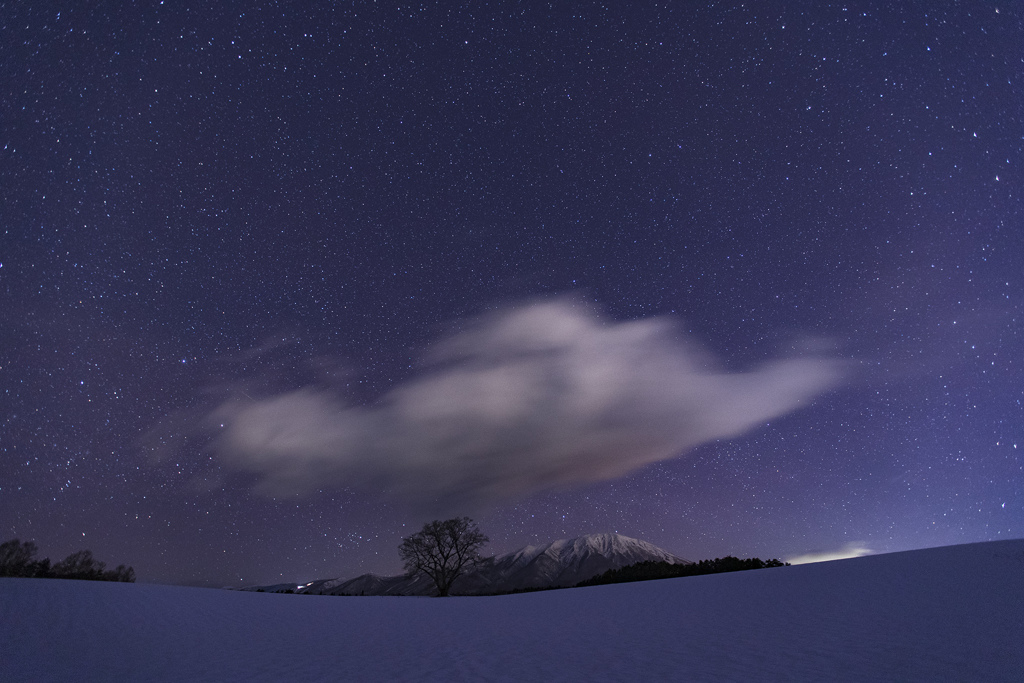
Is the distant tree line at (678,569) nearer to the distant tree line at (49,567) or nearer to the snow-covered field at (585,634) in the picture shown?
the snow-covered field at (585,634)

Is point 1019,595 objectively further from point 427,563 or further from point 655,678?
point 427,563

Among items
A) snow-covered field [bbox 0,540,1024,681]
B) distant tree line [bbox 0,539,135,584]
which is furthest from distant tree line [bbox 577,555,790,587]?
distant tree line [bbox 0,539,135,584]

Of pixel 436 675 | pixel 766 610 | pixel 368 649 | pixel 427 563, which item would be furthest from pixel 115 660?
pixel 427 563

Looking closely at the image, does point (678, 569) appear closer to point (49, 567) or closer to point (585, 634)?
point (585, 634)

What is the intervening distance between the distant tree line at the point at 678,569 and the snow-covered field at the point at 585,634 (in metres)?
16.4

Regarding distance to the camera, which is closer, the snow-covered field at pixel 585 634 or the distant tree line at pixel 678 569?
the snow-covered field at pixel 585 634

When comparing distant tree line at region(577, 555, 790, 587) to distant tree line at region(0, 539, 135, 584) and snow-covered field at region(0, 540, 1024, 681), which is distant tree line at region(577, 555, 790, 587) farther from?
distant tree line at region(0, 539, 135, 584)

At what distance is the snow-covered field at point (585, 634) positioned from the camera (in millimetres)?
9617

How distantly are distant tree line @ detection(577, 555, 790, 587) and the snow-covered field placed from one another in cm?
1639

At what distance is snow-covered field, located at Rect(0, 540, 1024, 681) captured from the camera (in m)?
9.62

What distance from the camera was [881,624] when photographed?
12.4m

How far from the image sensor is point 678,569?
43594mm

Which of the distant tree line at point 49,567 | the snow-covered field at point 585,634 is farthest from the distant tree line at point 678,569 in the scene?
the distant tree line at point 49,567

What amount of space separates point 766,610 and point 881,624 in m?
4.17
